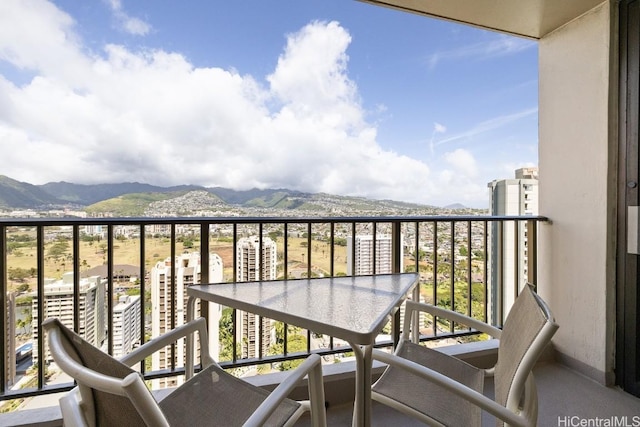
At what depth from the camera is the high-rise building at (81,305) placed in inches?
66.9

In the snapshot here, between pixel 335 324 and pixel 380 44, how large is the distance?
6166mm

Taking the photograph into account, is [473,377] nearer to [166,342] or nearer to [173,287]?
[166,342]

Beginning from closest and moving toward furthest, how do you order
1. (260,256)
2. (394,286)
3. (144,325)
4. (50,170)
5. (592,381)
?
(394,286)
(144,325)
(260,256)
(592,381)
(50,170)

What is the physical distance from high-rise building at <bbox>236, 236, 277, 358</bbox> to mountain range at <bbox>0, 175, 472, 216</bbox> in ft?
1.13

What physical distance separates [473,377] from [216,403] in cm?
102

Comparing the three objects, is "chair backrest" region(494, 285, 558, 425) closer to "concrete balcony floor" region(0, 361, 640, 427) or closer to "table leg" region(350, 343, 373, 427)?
"table leg" region(350, 343, 373, 427)

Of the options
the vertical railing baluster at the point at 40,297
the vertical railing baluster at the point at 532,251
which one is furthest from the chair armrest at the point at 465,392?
the vertical railing baluster at the point at 532,251

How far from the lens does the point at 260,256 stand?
208 centimetres

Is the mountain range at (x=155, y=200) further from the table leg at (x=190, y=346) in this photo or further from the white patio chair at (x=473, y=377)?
the white patio chair at (x=473, y=377)

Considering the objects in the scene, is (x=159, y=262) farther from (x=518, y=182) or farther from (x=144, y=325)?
(x=518, y=182)

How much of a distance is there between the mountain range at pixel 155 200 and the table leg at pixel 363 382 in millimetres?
1434

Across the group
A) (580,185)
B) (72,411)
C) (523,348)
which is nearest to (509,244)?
(580,185)

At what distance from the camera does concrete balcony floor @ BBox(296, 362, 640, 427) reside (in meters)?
1.82

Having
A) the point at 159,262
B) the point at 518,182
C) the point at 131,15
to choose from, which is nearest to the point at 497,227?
the point at 518,182
